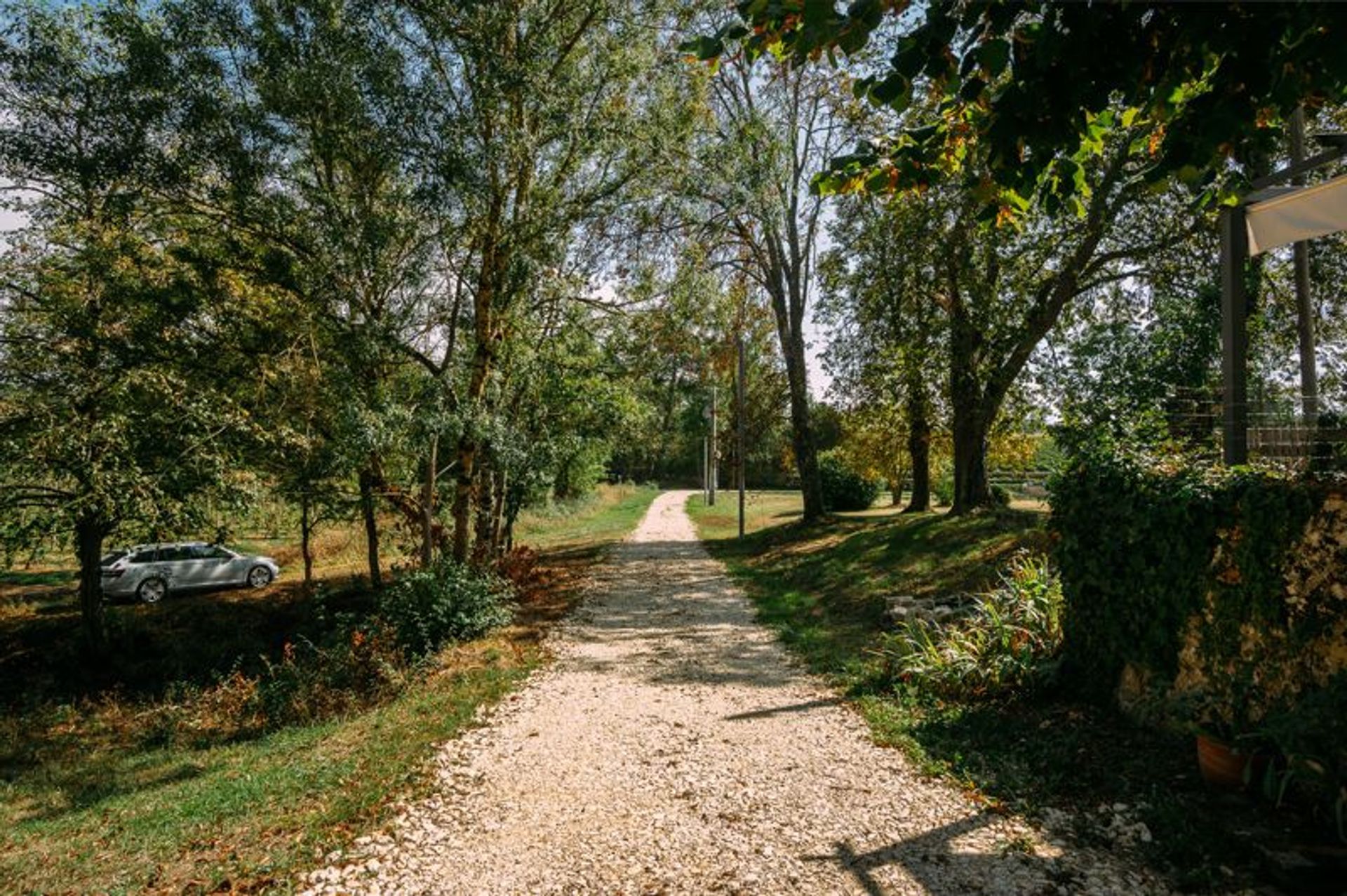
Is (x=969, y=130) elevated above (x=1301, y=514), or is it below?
above

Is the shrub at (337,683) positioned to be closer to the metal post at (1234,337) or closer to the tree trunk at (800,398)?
the metal post at (1234,337)

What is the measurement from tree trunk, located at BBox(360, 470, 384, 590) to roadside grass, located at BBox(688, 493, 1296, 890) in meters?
6.64

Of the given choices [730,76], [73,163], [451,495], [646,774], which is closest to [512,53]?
[73,163]

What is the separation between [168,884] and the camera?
3.98 metres

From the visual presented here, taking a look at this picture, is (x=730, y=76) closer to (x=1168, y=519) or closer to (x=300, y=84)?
(x=300, y=84)

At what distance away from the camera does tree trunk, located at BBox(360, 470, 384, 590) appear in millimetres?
11898

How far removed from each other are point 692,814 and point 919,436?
16.1m

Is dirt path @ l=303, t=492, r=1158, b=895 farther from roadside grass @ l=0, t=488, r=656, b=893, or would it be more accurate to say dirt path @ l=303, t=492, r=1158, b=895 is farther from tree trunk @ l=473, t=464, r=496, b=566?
tree trunk @ l=473, t=464, r=496, b=566

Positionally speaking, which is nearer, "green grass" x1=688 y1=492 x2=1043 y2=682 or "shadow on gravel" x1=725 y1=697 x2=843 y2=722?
"shadow on gravel" x1=725 y1=697 x2=843 y2=722

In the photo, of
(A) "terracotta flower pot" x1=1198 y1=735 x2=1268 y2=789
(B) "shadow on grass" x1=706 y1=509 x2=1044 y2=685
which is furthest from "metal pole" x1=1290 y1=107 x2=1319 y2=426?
(A) "terracotta flower pot" x1=1198 y1=735 x2=1268 y2=789

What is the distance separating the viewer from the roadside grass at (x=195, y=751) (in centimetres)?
442

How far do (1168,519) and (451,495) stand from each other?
1106 cm

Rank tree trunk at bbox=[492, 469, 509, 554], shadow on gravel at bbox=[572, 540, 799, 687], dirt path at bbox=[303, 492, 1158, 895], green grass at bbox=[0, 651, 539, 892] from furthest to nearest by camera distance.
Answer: tree trunk at bbox=[492, 469, 509, 554] → shadow on gravel at bbox=[572, 540, 799, 687] → green grass at bbox=[0, 651, 539, 892] → dirt path at bbox=[303, 492, 1158, 895]

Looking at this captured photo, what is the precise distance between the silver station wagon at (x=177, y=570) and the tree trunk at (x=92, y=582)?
359 cm
